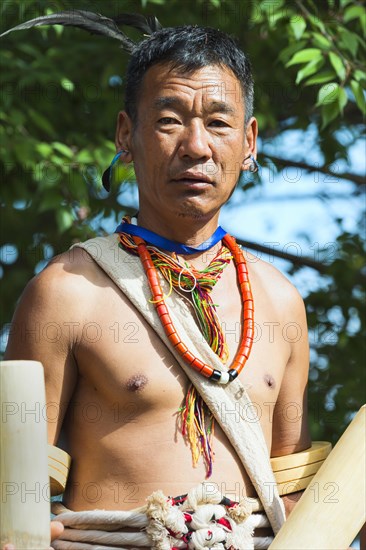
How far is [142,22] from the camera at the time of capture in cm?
321

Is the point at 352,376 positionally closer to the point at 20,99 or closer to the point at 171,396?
the point at 20,99

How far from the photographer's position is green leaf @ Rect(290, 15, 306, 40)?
4090 millimetres

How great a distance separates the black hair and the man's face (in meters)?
0.03

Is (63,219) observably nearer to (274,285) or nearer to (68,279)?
(274,285)

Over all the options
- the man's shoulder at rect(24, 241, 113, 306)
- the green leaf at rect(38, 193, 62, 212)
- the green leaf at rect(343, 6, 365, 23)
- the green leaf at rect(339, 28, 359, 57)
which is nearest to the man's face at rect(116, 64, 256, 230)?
the man's shoulder at rect(24, 241, 113, 306)

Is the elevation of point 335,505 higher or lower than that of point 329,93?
lower

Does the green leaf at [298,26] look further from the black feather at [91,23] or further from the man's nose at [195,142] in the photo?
the man's nose at [195,142]

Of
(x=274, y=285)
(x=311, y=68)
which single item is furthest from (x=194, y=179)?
(x=311, y=68)

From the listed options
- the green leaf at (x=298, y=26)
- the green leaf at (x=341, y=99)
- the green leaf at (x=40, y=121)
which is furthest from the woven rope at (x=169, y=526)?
the green leaf at (x=40, y=121)

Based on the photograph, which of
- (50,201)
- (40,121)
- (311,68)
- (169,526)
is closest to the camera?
(169,526)

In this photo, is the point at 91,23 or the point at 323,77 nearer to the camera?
the point at 91,23

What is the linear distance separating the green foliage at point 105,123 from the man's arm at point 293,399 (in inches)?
62.0

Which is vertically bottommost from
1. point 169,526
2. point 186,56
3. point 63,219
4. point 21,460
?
point 63,219

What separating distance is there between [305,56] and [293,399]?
5.30ft
